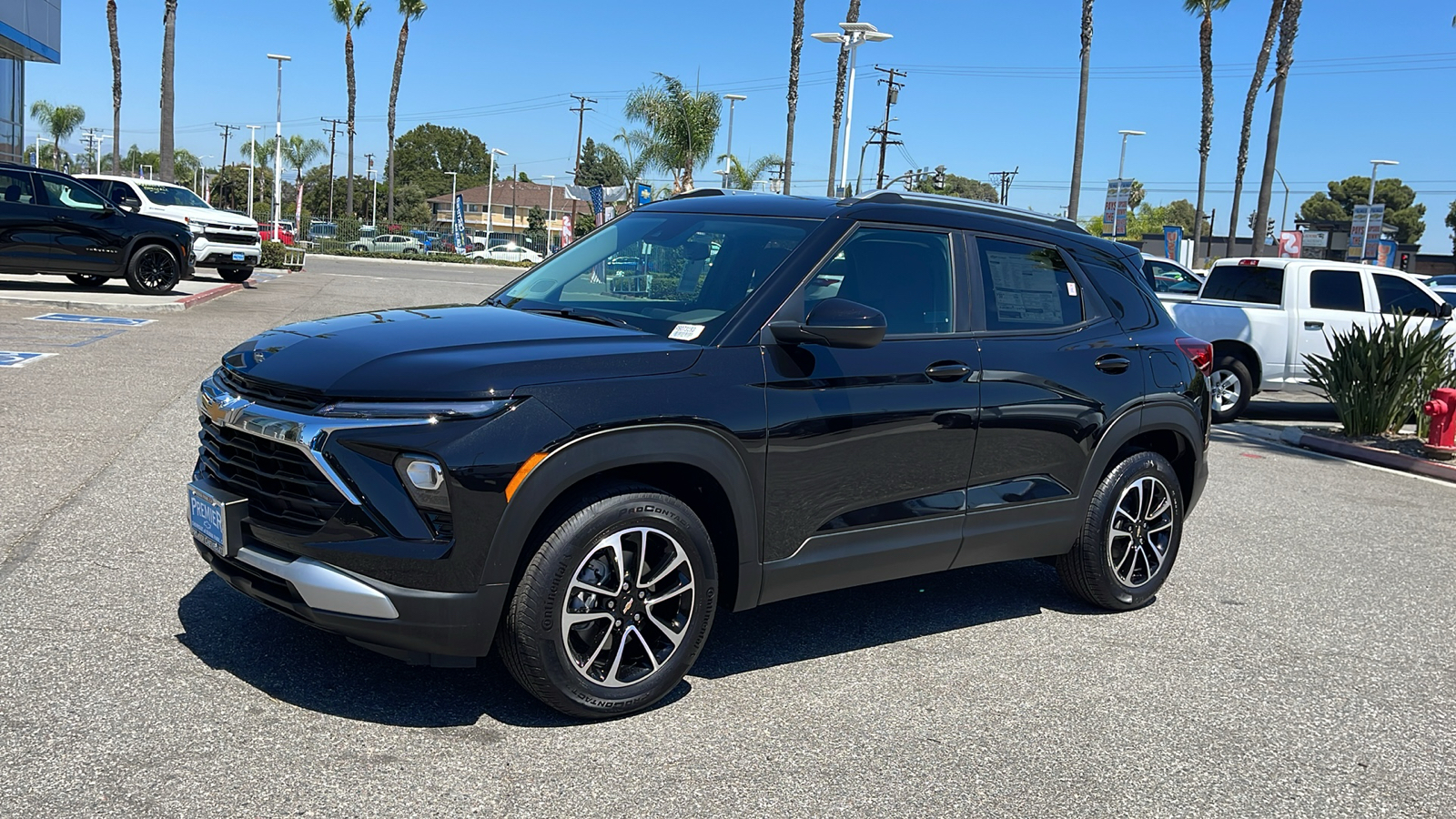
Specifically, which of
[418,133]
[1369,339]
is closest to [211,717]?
[1369,339]

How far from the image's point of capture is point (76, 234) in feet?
61.6

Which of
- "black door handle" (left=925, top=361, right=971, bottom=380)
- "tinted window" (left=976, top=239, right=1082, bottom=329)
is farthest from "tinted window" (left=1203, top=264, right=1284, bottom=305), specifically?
"black door handle" (left=925, top=361, right=971, bottom=380)

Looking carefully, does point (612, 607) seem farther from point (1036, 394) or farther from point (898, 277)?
point (1036, 394)

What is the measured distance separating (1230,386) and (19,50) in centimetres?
2887

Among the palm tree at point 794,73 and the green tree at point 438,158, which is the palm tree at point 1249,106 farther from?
the green tree at point 438,158

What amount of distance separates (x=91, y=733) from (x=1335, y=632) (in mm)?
5334

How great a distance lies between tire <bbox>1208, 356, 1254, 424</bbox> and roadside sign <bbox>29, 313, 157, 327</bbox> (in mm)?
13762

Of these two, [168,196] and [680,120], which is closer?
[168,196]

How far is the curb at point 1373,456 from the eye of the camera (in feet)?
36.6

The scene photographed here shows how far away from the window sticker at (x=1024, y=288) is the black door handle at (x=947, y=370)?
1.39 ft

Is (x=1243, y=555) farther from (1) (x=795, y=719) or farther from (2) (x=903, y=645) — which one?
(1) (x=795, y=719)

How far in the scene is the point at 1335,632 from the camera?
5.78m

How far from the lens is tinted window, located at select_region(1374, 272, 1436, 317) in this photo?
1416 cm

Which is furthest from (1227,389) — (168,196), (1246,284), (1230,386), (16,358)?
(168,196)
